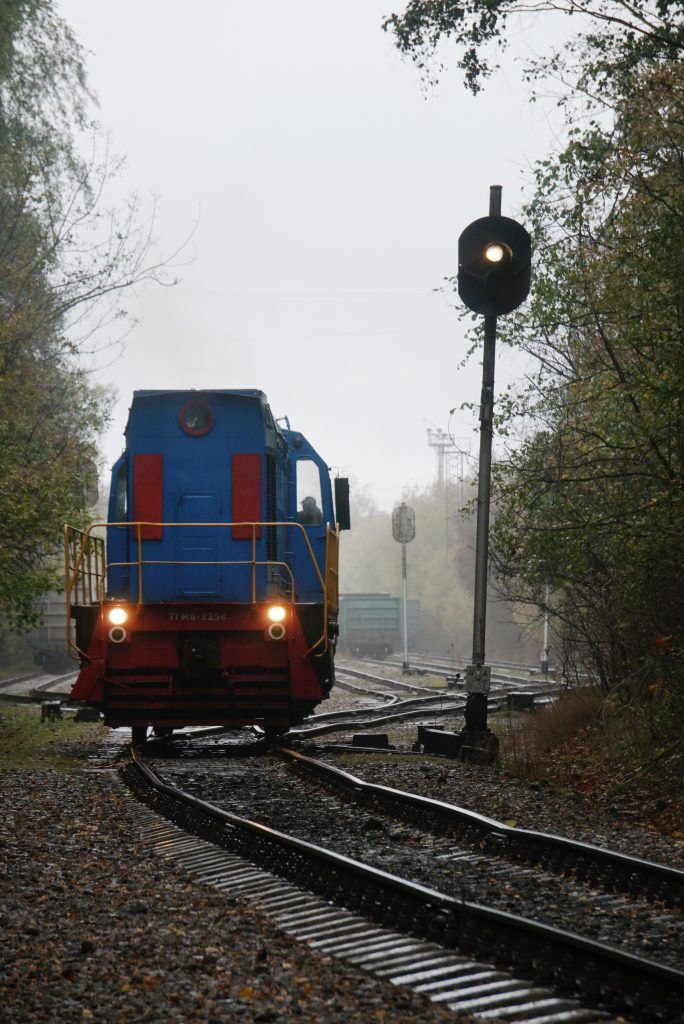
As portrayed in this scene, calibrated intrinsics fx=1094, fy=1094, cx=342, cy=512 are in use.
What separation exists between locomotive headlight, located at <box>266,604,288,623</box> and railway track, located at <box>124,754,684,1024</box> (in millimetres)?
4052

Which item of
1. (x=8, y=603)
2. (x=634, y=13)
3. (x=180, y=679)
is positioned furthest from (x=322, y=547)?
(x=634, y=13)

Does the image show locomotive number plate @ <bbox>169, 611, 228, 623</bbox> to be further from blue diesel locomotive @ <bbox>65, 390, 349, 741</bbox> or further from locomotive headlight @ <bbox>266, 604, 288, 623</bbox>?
locomotive headlight @ <bbox>266, 604, 288, 623</bbox>

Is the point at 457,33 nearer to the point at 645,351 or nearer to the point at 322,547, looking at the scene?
the point at 645,351

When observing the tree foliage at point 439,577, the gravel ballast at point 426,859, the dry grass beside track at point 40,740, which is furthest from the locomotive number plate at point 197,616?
the tree foliage at point 439,577

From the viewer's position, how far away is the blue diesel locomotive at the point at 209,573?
34.3 ft

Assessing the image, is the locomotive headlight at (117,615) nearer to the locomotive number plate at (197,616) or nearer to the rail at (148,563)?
the rail at (148,563)

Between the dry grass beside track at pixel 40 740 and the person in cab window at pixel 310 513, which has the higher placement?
the person in cab window at pixel 310 513

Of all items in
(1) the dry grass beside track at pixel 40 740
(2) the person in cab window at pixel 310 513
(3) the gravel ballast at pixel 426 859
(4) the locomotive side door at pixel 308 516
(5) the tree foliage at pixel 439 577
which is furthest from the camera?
(5) the tree foliage at pixel 439 577

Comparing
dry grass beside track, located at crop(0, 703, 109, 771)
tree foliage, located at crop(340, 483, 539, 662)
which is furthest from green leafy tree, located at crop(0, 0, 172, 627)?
tree foliage, located at crop(340, 483, 539, 662)

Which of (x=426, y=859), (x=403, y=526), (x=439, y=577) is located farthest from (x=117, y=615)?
(x=439, y=577)

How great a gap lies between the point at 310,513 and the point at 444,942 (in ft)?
27.4

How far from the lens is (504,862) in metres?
6.02

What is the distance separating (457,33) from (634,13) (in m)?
2.75

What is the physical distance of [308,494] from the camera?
497 inches
